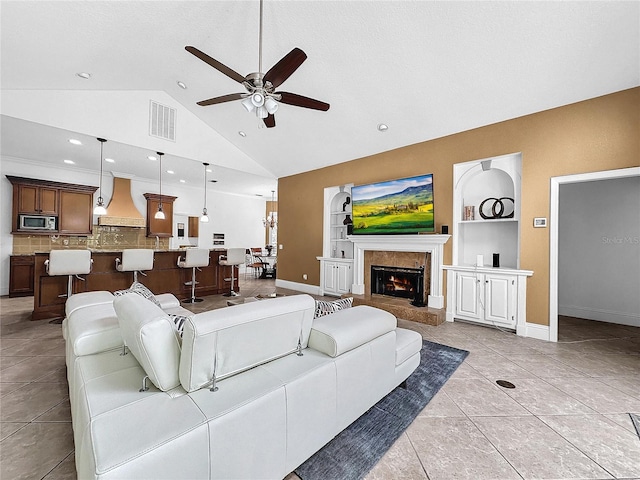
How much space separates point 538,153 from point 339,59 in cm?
302

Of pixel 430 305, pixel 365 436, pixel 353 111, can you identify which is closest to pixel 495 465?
pixel 365 436

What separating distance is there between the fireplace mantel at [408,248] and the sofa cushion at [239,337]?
3.52m

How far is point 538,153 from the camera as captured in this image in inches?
148

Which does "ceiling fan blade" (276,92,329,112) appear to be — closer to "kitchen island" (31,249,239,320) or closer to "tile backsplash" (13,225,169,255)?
"kitchen island" (31,249,239,320)

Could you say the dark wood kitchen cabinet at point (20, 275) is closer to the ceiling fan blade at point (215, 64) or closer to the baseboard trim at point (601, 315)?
the ceiling fan blade at point (215, 64)

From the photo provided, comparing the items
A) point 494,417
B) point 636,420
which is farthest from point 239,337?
point 636,420

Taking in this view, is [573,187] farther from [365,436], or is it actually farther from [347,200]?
[365,436]

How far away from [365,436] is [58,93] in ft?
20.8

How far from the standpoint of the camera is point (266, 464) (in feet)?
4.16

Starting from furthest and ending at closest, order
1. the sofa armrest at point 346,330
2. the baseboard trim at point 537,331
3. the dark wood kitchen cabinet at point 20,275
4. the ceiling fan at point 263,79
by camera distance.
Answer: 1. the dark wood kitchen cabinet at point 20,275
2. the baseboard trim at point 537,331
3. the ceiling fan at point 263,79
4. the sofa armrest at point 346,330

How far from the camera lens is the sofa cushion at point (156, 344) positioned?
4.00 ft

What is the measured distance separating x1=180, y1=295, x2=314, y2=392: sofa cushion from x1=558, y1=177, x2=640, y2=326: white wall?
17.8 feet

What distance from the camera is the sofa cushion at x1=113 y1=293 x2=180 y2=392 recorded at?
48.1 inches

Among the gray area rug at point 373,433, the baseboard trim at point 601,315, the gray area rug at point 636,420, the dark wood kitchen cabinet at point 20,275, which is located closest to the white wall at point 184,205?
the dark wood kitchen cabinet at point 20,275
